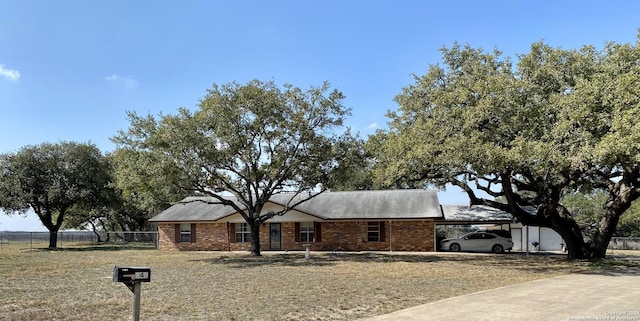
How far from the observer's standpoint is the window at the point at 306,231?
32.1 m

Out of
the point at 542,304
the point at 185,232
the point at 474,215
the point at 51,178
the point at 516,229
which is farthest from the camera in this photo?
the point at 51,178

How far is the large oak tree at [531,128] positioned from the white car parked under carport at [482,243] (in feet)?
23.4

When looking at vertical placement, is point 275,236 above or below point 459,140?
below

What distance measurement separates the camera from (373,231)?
31.1 meters

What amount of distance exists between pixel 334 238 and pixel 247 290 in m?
19.6

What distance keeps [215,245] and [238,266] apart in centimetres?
1398

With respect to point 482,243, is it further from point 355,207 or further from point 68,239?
point 68,239

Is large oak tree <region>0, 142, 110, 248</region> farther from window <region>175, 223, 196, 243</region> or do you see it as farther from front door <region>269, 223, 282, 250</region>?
front door <region>269, 223, 282, 250</region>

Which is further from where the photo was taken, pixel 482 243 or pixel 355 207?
pixel 355 207

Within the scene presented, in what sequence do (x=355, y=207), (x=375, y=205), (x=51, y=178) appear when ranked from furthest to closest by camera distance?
(x=51, y=178), (x=355, y=207), (x=375, y=205)

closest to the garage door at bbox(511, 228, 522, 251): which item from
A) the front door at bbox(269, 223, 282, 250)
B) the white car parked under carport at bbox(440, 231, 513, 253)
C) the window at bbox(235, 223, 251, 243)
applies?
the white car parked under carport at bbox(440, 231, 513, 253)

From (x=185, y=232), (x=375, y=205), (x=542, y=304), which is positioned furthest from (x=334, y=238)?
(x=542, y=304)

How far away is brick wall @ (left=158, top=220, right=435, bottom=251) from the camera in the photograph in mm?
30297

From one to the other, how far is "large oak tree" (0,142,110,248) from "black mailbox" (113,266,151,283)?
34.3 metres
